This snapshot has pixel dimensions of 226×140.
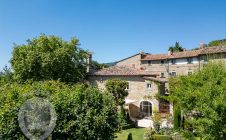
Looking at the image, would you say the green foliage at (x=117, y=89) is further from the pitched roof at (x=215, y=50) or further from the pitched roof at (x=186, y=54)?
the pitched roof at (x=186, y=54)

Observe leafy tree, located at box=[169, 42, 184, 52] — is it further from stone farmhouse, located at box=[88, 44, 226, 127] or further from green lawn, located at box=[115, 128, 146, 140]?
green lawn, located at box=[115, 128, 146, 140]

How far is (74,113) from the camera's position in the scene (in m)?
20.3

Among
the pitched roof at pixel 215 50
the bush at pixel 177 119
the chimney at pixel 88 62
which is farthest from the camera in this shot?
the chimney at pixel 88 62

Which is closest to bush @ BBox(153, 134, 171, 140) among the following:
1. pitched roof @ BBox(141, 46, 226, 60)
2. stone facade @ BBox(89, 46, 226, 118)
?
stone facade @ BBox(89, 46, 226, 118)

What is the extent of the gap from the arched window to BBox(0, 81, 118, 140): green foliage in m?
25.3

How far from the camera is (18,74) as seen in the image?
49688mm

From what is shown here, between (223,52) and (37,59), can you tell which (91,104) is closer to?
(37,59)

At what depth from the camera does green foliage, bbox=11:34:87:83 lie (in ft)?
162

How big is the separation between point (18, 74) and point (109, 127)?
3259cm

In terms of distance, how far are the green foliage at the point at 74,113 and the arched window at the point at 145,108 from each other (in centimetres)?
2529

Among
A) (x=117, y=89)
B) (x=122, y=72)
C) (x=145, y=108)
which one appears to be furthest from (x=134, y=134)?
(x=122, y=72)

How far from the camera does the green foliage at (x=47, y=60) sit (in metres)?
49.4

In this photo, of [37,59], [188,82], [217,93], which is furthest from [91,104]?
[37,59]

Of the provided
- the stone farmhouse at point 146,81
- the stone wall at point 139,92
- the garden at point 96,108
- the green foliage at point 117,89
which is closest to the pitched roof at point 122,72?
the stone farmhouse at point 146,81
